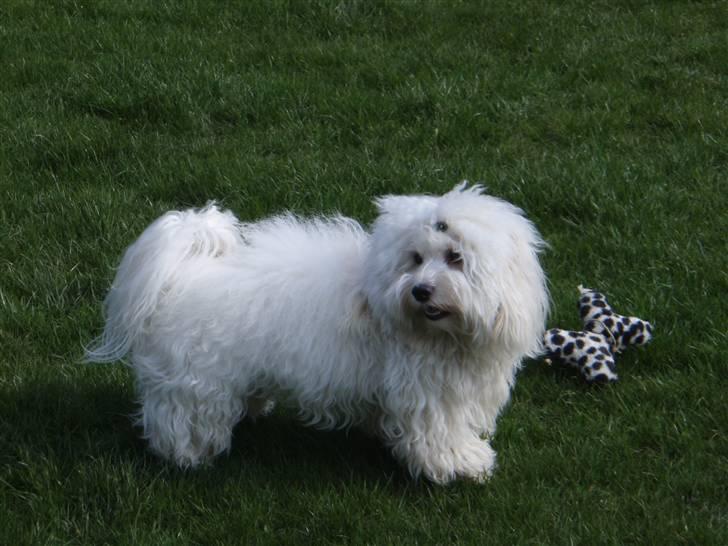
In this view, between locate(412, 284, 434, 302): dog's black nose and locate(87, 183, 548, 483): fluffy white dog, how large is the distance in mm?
52

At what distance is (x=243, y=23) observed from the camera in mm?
9148

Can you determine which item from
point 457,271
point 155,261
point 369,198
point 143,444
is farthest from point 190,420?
point 369,198

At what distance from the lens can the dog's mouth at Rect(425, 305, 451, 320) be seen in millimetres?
4160

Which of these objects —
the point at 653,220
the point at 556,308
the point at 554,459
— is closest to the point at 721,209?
the point at 653,220

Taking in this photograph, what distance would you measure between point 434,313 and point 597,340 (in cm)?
142

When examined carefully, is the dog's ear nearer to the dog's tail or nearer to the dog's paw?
the dog's paw

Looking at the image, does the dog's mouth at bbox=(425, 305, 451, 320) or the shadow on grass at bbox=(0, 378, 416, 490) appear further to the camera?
the shadow on grass at bbox=(0, 378, 416, 490)

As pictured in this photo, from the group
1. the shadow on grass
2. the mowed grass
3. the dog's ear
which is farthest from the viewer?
the shadow on grass

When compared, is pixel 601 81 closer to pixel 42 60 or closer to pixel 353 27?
pixel 353 27

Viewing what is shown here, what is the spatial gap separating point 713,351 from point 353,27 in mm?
4577

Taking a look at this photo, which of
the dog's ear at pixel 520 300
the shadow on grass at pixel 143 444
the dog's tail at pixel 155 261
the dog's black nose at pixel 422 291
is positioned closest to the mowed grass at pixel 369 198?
the shadow on grass at pixel 143 444

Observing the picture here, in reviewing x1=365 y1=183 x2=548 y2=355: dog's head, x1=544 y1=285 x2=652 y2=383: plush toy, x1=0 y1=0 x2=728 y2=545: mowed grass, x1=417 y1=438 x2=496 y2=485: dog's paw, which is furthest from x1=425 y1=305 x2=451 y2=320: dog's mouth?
x1=544 y1=285 x2=652 y2=383: plush toy

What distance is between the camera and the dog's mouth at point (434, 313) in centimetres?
416

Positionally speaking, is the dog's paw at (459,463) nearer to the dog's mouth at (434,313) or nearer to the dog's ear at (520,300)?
the dog's ear at (520,300)
